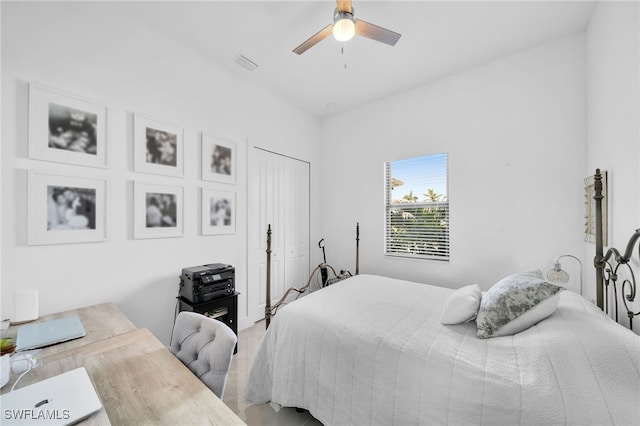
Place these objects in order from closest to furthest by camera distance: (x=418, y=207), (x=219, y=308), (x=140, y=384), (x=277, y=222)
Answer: (x=140, y=384)
(x=219, y=308)
(x=418, y=207)
(x=277, y=222)

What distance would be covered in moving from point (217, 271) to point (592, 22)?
156 inches

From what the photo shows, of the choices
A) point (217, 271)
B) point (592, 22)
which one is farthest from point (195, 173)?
point (592, 22)

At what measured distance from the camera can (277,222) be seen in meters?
3.51

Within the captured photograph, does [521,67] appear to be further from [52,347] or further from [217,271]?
[52,347]

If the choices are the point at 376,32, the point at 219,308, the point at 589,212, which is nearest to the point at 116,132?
the point at 219,308

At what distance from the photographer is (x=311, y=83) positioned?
10.4 ft

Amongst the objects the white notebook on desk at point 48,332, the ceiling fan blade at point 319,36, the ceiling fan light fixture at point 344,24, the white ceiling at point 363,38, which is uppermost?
the white ceiling at point 363,38

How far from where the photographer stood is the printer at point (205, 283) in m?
2.24

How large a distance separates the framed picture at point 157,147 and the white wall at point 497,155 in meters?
2.47

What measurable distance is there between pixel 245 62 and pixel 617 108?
124 inches

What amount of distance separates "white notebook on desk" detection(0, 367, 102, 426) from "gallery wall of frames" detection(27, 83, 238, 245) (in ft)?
4.24

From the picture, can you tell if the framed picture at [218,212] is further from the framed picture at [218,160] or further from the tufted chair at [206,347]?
the tufted chair at [206,347]

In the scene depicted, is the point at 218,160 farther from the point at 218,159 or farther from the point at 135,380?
the point at 135,380

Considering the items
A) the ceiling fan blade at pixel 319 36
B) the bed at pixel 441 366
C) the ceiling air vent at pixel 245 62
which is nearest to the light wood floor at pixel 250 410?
the bed at pixel 441 366
